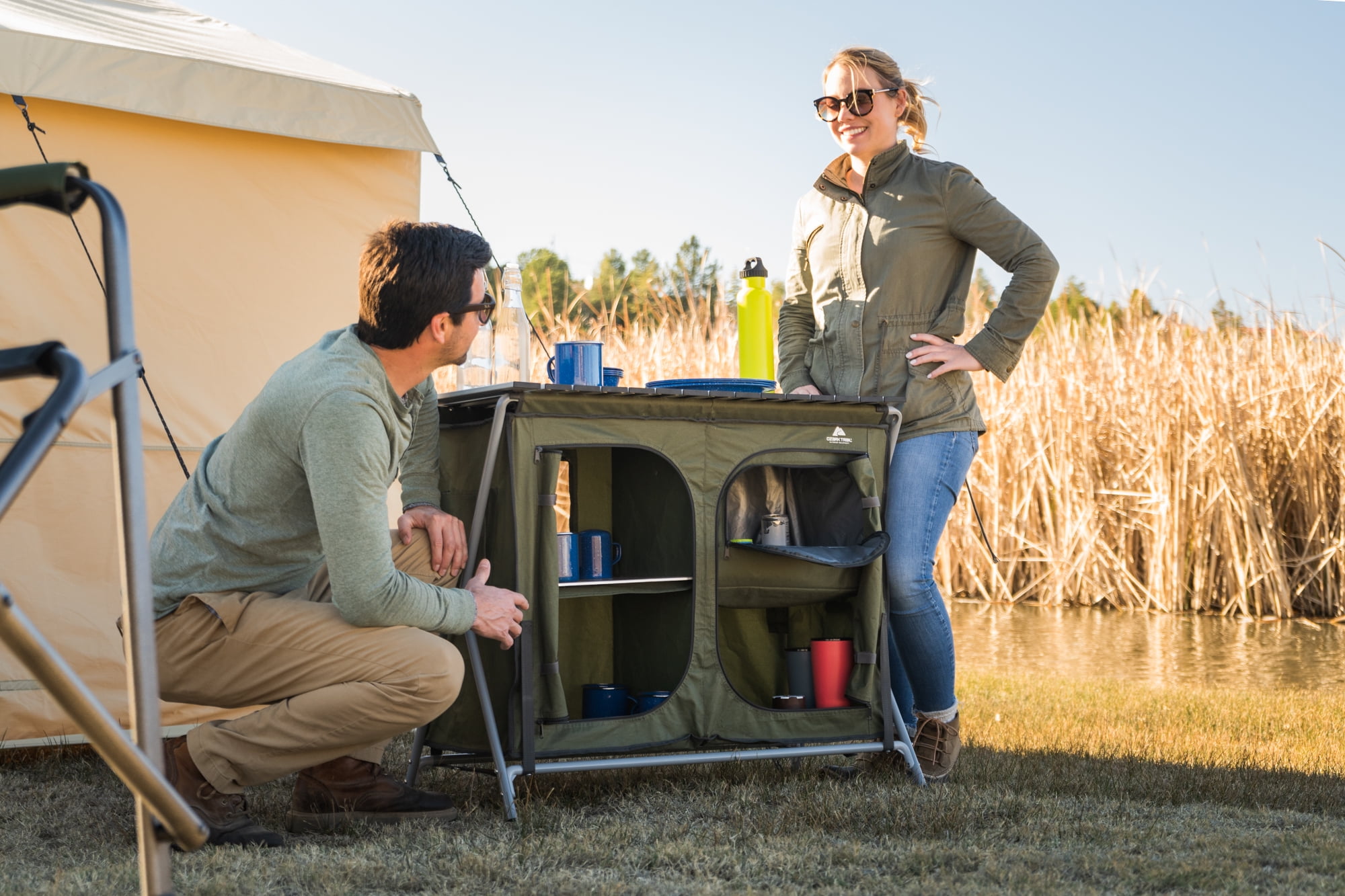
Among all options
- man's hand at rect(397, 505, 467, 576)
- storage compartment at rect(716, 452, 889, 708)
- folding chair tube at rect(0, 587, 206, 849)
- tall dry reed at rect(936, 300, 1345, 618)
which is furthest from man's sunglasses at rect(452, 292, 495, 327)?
tall dry reed at rect(936, 300, 1345, 618)

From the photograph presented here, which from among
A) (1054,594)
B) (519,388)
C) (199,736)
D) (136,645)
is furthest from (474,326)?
(1054,594)

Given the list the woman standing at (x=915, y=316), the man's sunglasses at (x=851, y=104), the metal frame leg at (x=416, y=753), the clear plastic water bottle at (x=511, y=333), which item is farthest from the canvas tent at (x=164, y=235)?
the woman standing at (x=915, y=316)

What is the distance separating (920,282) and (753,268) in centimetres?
42

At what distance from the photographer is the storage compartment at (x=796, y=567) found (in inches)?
116

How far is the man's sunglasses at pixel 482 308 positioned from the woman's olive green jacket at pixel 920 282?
1.03 metres

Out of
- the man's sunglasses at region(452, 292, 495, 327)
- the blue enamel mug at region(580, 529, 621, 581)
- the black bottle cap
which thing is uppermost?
the black bottle cap

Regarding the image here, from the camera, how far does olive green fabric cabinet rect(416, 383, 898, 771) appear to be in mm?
2695

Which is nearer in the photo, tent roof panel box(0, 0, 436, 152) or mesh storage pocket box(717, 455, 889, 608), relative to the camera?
mesh storage pocket box(717, 455, 889, 608)

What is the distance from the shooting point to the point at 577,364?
9.48ft

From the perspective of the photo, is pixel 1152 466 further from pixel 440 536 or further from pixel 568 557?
pixel 440 536

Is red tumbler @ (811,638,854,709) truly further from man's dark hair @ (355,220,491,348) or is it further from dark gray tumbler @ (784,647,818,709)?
man's dark hair @ (355,220,491,348)

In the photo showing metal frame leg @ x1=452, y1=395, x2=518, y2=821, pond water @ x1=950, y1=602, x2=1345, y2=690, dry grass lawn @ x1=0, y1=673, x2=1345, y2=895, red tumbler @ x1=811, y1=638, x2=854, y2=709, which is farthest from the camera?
pond water @ x1=950, y1=602, x2=1345, y2=690

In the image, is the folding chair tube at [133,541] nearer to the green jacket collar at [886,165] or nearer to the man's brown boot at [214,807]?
the man's brown boot at [214,807]

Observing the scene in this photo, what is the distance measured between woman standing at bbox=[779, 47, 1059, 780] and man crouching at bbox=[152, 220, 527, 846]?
3.36ft
